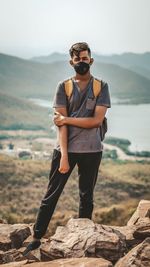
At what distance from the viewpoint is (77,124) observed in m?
3.14

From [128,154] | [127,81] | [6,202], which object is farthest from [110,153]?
[127,81]

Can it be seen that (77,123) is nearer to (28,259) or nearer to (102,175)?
(28,259)

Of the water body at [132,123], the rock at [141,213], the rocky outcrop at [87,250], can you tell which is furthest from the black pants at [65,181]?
the water body at [132,123]

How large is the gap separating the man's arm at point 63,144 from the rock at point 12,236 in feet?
3.66

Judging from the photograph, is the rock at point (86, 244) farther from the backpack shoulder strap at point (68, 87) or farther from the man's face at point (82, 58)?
the man's face at point (82, 58)

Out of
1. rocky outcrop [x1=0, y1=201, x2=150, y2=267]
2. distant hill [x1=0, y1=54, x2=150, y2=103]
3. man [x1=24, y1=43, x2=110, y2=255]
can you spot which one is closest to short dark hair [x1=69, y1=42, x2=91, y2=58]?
man [x1=24, y1=43, x2=110, y2=255]

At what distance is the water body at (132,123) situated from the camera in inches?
4611

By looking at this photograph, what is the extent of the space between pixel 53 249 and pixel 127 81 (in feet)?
601

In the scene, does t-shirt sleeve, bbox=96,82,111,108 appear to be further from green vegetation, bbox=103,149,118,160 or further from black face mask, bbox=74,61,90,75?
green vegetation, bbox=103,149,118,160

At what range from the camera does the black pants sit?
10.6ft

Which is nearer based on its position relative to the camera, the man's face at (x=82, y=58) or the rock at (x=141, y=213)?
the man's face at (x=82, y=58)

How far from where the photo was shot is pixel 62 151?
314cm

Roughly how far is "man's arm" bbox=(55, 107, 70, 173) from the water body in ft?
335

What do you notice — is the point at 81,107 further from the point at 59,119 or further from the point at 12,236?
the point at 12,236
